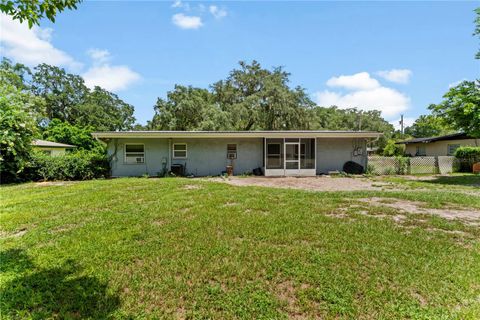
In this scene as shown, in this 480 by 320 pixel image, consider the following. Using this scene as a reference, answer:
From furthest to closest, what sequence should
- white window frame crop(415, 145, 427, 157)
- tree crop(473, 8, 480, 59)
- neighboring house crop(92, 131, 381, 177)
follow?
white window frame crop(415, 145, 427, 157), neighboring house crop(92, 131, 381, 177), tree crop(473, 8, 480, 59)

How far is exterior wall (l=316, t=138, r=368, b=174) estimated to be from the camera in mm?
15695

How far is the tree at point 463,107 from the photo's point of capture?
10977mm

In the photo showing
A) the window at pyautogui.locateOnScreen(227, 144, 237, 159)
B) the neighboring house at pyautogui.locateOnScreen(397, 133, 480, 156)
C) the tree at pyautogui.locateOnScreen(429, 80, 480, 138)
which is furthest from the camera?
the neighboring house at pyautogui.locateOnScreen(397, 133, 480, 156)

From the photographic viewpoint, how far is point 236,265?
332cm

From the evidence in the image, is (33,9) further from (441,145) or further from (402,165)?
(441,145)

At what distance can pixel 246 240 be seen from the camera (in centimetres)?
414

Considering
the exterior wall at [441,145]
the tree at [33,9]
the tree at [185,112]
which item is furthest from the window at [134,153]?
the exterior wall at [441,145]

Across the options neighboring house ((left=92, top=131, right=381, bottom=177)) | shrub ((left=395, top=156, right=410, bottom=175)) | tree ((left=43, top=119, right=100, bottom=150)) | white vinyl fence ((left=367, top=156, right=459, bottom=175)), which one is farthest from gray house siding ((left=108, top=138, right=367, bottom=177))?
tree ((left=43, top=119, right=100, bottom=150))

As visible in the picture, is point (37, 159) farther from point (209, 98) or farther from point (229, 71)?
point (229, 71)

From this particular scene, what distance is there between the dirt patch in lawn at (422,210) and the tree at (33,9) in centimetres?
746

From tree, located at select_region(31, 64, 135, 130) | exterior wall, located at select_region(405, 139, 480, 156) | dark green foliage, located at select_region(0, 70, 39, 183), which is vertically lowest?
dark green foliage, located at select_region(0, 70, 39, 183)

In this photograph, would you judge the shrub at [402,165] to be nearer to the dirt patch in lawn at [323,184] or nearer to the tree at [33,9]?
the dirt patch in lawn at [323,184]

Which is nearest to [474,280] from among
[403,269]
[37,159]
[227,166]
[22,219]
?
[403,269]

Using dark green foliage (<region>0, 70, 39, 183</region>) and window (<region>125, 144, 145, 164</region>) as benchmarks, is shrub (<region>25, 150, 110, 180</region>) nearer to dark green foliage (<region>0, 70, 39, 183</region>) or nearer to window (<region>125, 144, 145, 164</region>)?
window (<region>125, 144, 145, 164</region>)
